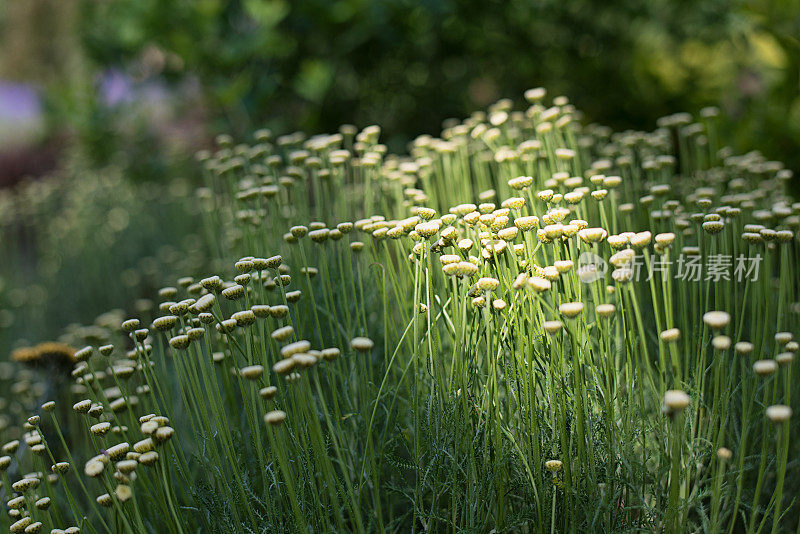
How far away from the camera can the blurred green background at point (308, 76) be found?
4172mm

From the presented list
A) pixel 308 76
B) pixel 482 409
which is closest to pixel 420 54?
pixel 308 76

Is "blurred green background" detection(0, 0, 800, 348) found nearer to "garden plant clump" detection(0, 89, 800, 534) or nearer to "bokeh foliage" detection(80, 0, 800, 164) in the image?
"bokeh foliage" detection(80, 0, 800, 164)

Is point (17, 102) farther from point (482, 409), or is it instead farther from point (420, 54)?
point (482, 409)

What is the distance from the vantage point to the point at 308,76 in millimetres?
4148

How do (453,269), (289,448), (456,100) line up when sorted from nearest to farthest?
(453,269) → (289,448) → (456,100)

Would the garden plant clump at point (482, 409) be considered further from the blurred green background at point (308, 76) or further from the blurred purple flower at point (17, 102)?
the blurred purple flower at point (17, 102)

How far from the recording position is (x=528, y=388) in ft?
4.81

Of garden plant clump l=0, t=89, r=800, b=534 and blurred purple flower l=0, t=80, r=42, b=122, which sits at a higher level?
blurred purple flower l=0, t=80, r=42, b=122

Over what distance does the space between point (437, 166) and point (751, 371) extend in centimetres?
156

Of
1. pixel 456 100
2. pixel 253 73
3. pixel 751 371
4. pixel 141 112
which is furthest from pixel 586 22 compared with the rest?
pixel 751 371

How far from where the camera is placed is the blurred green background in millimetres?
4172

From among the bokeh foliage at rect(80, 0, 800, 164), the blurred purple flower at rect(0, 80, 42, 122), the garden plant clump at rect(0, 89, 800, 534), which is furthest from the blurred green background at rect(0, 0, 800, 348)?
the blurred purple flower at rect(0, 80, 42, 122)

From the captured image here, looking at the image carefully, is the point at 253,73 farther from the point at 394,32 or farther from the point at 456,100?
the point at 456,100

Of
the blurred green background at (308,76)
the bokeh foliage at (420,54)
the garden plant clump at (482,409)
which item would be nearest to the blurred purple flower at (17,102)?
the blurred green background at (308,76)
